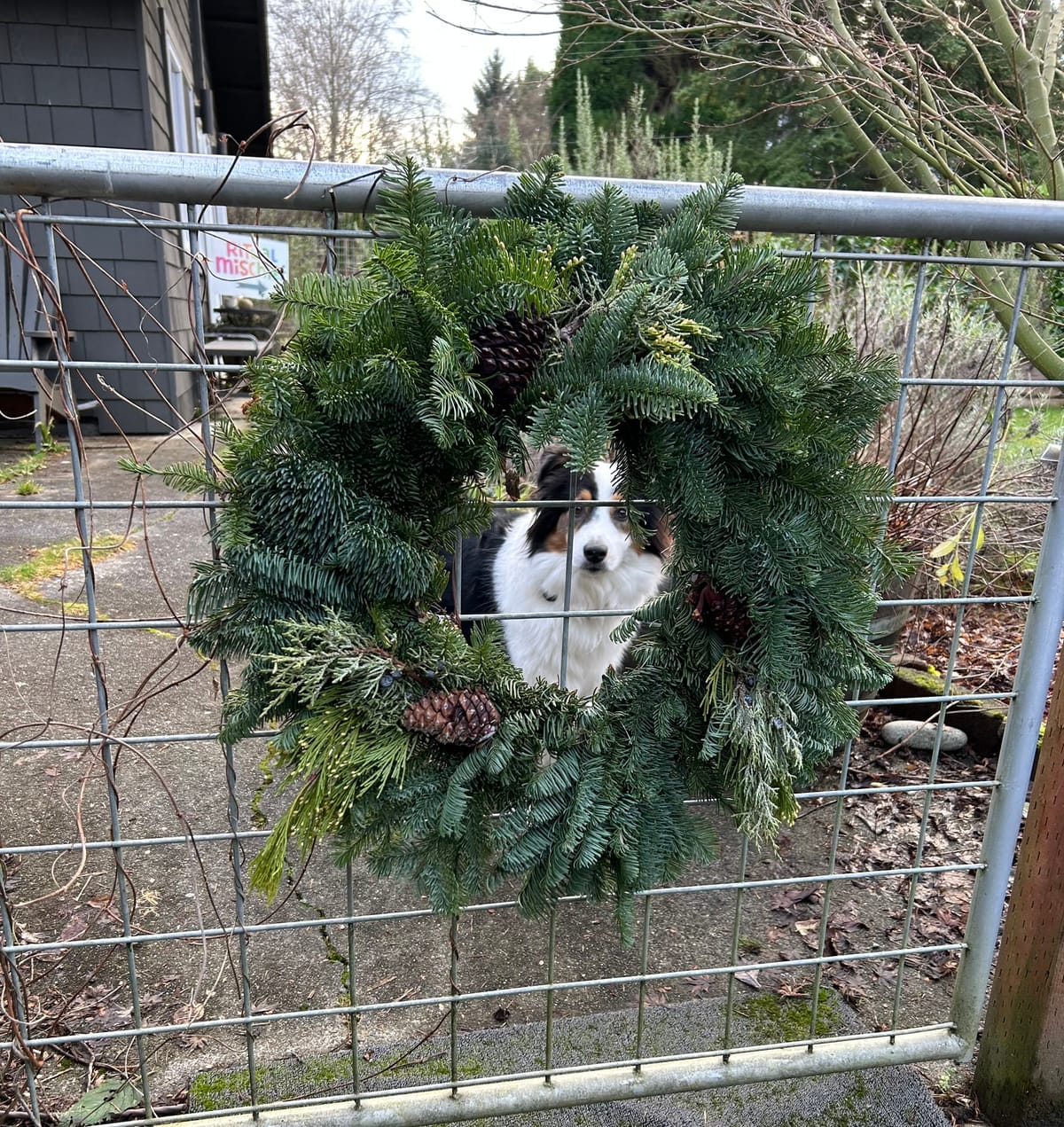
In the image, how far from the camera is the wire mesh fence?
1275mm

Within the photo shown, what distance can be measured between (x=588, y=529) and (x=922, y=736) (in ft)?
5.32

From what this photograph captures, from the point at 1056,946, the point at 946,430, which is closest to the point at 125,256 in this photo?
the point at 946,430

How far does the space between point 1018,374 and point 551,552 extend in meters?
3.59

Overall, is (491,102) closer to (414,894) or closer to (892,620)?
(892,620)

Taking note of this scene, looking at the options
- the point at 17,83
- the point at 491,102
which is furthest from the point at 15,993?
the point at 491,102

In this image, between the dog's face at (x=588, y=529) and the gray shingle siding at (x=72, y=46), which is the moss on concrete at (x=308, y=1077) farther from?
the gray shingle siding at (x=72, y=46)

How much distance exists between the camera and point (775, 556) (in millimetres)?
1158

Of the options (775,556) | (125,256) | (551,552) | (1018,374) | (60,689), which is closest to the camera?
(775,556)

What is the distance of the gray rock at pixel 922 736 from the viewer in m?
3.09

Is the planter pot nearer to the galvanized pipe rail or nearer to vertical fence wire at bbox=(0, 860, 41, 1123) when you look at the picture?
the galvanized pipe rail

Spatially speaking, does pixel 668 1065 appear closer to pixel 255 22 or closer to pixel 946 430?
pixel 946 430

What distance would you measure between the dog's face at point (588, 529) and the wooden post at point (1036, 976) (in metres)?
1.05

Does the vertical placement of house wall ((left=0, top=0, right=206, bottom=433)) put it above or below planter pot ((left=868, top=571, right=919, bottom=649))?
above

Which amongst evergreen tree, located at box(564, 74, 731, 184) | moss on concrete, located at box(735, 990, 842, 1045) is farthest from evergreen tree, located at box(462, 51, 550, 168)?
moss on concrete, located at box(735, 990, 842, 1045)
